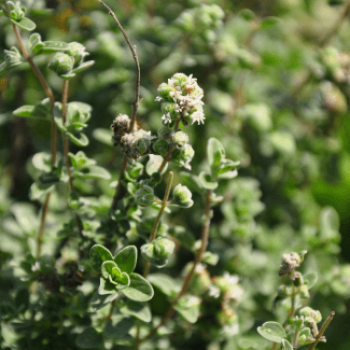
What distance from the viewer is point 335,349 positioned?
159 centimetres

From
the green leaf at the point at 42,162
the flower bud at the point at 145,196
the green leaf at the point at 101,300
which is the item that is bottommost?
the green leaf at the point at 101,300

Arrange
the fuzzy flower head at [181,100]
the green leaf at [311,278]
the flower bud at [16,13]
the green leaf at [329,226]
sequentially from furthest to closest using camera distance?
the green leaf at [329,226] → the green leaf at [311,278] → the flower bud at [16,13] → the fuzzy flower head at [181,100]

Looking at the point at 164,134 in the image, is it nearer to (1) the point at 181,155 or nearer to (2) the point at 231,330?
(1) the point at 181,155

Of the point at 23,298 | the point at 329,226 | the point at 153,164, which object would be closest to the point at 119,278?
the point at 153,164

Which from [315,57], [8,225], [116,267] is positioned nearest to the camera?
[116,267]

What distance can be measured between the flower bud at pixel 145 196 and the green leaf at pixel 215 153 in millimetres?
235

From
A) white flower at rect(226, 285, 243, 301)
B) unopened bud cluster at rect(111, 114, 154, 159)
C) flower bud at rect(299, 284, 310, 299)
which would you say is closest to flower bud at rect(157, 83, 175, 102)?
unopened bud cluster at rect(111, 114, 154, 159)

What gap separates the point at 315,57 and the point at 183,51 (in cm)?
59

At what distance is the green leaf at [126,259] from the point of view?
965mm

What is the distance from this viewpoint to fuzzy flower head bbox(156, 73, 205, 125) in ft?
2.93

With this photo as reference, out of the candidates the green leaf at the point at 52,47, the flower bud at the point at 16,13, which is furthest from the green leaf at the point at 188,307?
the flower bud at the point at 16,13

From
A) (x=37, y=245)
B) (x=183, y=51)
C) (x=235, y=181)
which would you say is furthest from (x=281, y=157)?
(x=37, y=245)

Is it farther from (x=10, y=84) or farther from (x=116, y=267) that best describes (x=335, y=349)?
(x=10, y=84)

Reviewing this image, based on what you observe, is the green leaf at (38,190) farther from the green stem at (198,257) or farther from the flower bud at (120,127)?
the green stem at (198,257)
